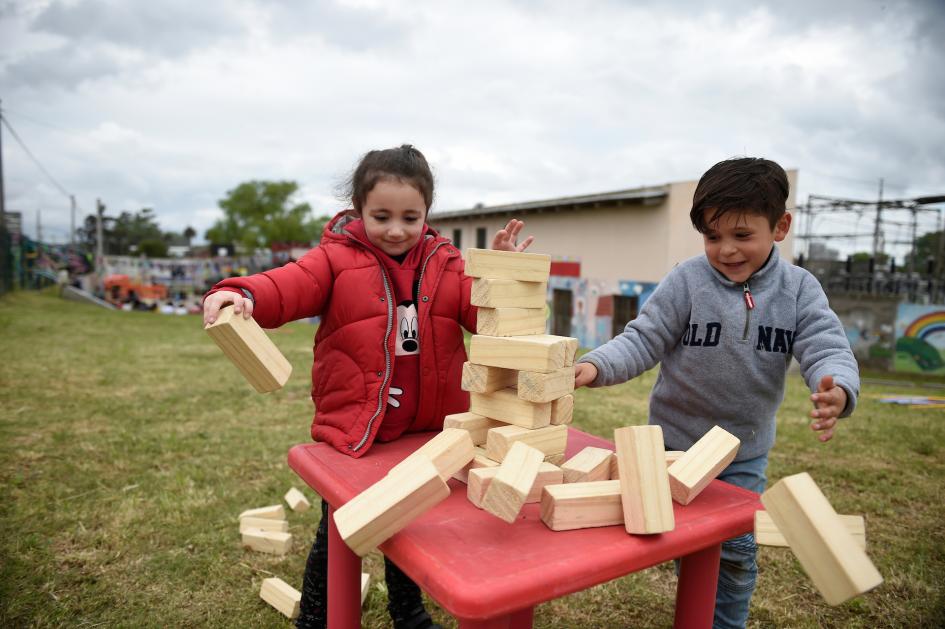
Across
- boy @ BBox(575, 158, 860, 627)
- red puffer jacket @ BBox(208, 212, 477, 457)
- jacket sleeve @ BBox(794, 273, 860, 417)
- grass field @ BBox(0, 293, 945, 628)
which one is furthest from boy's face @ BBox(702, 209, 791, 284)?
grass field @ BBox(0, 293, 945, 628)

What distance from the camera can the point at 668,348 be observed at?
7.77 ft

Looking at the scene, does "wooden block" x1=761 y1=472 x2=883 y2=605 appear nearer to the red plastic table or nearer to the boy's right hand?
the red plastic table

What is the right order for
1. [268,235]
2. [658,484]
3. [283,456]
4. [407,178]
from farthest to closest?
[268,235] → [283,456] → [407,178] → [658,484]

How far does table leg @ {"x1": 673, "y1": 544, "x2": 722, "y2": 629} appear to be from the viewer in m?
1.89

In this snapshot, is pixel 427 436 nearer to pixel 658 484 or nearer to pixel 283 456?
pixel 658 484

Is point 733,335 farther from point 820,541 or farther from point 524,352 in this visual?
point 820,541

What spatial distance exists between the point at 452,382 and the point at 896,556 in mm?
2952

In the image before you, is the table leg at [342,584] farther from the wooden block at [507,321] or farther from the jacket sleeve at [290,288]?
the wooden block at [507,321]

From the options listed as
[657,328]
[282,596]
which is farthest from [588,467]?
[282,596]

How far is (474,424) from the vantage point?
1.88 meters

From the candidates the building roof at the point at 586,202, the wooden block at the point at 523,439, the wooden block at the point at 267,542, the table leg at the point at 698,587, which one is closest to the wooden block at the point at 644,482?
the wooden block at the point at 523,439

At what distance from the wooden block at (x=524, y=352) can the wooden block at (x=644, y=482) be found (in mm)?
317

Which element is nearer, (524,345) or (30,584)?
(524,345)

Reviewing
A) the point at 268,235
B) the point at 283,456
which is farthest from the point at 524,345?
the point at 268,235
